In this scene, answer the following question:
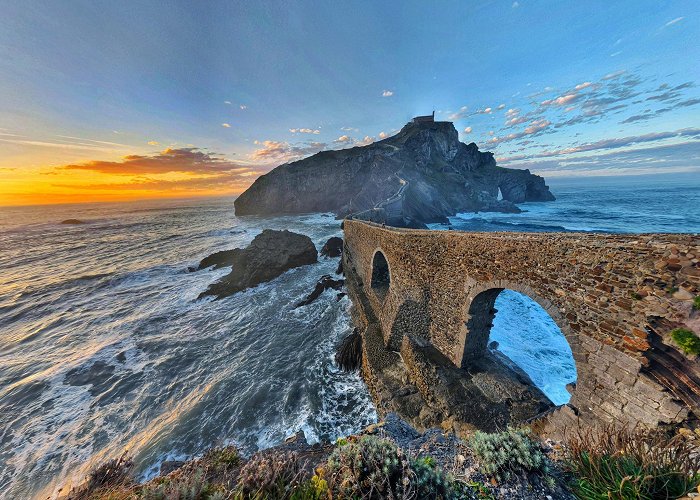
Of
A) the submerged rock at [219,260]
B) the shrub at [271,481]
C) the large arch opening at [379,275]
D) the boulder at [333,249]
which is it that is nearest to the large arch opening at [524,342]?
the large arch opening at [379,275]

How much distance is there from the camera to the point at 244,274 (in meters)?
25.2

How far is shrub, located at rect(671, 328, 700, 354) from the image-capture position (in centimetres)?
436

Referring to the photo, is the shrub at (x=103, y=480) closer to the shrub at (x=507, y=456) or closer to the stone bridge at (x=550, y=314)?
the shrub at (x=507, y=456)

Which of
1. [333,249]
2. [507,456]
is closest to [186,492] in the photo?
[507,456]

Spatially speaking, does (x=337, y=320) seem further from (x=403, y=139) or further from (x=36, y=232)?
(x=36, y=232)

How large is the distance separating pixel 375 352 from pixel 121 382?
13.8 m

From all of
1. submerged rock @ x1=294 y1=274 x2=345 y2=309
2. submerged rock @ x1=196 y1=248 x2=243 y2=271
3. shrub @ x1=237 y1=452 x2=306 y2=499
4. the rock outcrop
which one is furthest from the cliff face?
shrub @ x1=237 y1=452 x2=306 y2=499

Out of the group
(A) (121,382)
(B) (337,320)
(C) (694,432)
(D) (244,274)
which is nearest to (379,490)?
(C) (694,432)

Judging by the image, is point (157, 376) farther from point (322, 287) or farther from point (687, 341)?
point (687, 341)

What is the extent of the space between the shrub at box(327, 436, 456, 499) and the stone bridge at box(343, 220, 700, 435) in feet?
8.09

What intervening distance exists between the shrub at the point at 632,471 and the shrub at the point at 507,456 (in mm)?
431

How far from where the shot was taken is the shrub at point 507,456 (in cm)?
352

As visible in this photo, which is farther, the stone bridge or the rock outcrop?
the rock outcrop

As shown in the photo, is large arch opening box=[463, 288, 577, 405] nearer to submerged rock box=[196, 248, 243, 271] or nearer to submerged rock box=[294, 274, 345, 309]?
submerged rock box=[294, 274, 345, 309]
